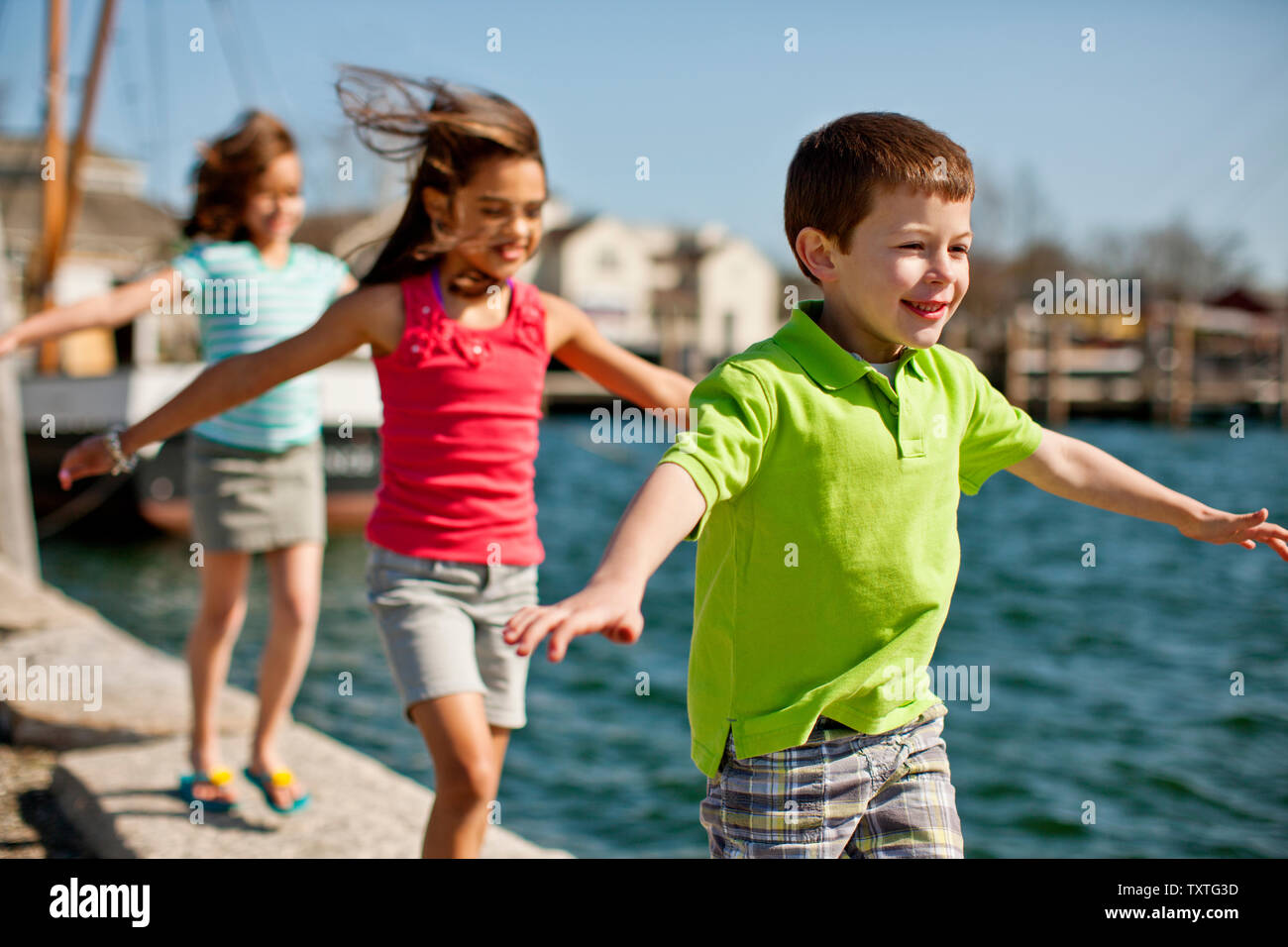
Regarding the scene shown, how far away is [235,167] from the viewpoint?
3.76m

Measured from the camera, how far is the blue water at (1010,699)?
718 cm

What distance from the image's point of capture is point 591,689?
970cm

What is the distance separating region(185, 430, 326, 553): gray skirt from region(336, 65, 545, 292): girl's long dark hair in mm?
1054

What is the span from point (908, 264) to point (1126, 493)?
65 centimetres

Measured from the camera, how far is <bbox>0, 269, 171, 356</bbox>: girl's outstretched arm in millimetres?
3496

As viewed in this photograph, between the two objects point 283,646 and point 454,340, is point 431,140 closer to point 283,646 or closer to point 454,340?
point 454,340

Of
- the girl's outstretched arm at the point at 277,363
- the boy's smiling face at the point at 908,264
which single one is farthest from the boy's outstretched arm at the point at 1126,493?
the girl's outstretched arm at the point at 277,363

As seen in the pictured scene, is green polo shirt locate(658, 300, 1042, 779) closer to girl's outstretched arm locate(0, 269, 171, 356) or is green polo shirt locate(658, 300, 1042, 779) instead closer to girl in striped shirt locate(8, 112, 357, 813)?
girl in striped shirt locate(8, 112, 357, 813)

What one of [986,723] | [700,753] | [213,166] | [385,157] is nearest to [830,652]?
[700,753]

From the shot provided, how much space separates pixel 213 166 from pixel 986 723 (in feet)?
23.8

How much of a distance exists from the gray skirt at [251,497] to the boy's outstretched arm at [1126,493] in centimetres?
223
